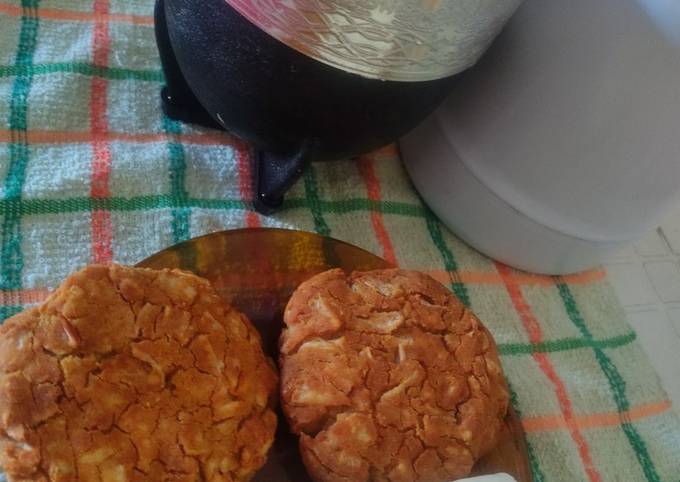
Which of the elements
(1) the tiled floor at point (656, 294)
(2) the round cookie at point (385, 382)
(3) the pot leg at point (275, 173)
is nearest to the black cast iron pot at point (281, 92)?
(3) the pot leg at point (275, 173)

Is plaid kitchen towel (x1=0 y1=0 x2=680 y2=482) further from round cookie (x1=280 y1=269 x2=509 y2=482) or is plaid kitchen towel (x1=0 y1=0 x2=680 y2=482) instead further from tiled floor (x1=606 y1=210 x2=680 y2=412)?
round cookie (x1=280 y1=269 x2=509 y2=482)

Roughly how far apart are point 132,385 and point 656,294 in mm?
609

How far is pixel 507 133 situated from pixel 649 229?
0.17 metres

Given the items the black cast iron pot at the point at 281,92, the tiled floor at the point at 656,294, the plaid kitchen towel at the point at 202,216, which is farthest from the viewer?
the tiled floor at the point at 656,294

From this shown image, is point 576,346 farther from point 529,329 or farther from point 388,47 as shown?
point 388,47

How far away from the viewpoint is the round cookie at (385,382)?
1.53 ft

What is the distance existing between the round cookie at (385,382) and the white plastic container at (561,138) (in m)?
0.18

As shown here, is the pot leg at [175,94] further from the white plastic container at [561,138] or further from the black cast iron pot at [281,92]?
the white plastic container at [561,138]

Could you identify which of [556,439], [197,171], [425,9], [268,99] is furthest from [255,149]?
[556,439]

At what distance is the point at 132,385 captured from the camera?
43 centimetres

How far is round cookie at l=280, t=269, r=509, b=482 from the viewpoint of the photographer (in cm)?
47

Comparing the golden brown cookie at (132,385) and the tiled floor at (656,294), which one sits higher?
the golden brown cookie at (132,385)

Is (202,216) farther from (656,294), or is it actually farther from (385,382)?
(656,294)

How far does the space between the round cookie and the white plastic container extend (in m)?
Result: 0.18
